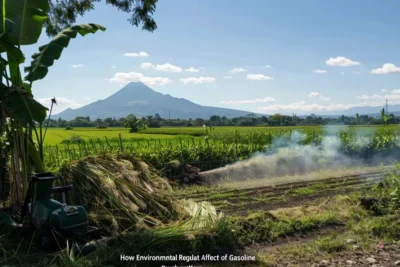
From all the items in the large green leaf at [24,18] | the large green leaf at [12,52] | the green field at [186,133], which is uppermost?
the large green leaf at [24,18]

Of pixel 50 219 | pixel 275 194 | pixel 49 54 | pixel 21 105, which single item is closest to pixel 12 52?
pixel 49 54

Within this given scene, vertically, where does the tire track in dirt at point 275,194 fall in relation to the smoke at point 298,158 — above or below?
below

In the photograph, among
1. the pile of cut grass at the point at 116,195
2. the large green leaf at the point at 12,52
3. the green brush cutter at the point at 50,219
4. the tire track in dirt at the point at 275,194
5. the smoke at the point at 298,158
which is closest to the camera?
the green brush cutter at the point at 50,219

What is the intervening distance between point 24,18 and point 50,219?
9.89 ft

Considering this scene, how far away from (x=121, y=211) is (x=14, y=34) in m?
2.94

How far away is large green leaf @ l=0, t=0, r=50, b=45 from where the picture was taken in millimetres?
5867

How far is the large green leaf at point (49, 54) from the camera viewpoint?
19.5ft

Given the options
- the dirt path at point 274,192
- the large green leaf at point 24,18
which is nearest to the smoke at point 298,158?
the dirt path at point 274,192

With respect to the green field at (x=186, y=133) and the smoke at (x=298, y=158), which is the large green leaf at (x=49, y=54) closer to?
the smoke at (x=298, y=158)

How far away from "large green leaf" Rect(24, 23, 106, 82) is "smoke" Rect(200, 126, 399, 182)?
20.6ft

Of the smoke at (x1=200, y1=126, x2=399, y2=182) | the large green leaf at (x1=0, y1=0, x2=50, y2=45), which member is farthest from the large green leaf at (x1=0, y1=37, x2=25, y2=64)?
the smoke at (x1=200, y1=126, x2=399, y2=182)

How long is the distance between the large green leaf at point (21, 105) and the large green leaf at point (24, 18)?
3.32 ft

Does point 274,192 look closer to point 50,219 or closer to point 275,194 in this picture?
point 275,194

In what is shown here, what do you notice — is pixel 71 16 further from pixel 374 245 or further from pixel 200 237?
pixel 374 245
